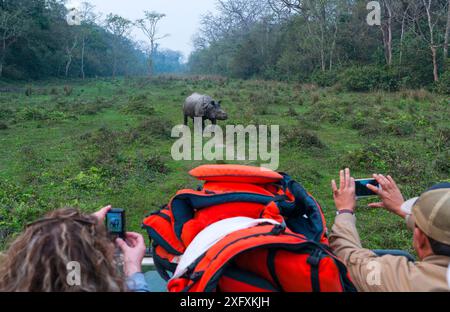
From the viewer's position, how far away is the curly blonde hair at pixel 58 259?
44.7 inches

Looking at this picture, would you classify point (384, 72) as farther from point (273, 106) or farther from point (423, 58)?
point (273, 106)

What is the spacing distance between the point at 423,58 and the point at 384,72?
150 cm

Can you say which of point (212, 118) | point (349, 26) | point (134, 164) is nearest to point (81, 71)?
point (349, 26)

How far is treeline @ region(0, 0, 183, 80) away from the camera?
22.8 metres

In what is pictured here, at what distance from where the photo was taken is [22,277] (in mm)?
1143

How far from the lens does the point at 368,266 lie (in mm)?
1605

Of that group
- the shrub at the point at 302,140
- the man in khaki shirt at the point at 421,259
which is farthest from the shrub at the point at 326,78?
the man in khaki shirt at the point at 421,259

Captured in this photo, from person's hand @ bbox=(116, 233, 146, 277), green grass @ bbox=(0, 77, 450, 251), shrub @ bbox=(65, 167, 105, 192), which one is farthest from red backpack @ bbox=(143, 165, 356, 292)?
shrub @ bbox=(65, 167, 105, 192)

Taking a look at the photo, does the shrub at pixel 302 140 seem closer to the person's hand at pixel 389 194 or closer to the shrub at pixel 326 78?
the person's hand at pixel 389 194

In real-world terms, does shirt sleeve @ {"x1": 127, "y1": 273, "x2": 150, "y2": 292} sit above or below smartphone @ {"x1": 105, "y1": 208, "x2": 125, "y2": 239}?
below

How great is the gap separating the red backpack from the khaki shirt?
0.31ft

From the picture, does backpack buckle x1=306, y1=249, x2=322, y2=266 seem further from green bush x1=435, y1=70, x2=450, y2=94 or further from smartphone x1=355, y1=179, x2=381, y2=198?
green bush x1=435, y1=70, x2=450, y2=94

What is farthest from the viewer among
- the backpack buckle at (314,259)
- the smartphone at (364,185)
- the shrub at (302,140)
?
the shrub at (302,140)

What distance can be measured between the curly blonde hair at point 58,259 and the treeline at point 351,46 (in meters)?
14.8
